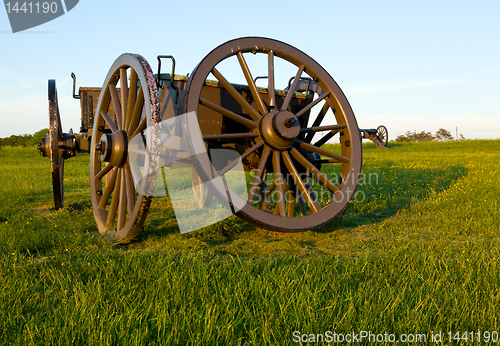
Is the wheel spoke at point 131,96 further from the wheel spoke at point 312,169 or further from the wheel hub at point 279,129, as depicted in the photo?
the wheel spoke at point 312,169

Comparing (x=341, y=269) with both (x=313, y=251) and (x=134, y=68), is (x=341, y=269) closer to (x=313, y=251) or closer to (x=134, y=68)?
(x=313, y=251)

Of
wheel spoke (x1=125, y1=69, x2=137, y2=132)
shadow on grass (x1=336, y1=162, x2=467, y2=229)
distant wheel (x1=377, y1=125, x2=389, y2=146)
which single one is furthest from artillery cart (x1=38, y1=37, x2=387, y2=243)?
distant wheel (x1=377, y1=125, x2=389, y2=146)

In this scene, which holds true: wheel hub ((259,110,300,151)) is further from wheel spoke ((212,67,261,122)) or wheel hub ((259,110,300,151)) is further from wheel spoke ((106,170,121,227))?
wheel spoke ((106,170,121,227))

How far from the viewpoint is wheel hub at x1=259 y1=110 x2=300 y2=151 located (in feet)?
10.0

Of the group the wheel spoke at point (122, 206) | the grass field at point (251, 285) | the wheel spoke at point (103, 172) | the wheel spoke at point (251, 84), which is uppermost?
the wheel spoke at point (251, 84)

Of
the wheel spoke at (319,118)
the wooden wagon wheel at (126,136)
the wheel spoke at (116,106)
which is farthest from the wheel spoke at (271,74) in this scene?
the wheel spoke at (116,106)

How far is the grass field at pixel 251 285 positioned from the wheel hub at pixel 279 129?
97 cm

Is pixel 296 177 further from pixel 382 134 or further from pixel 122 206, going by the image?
pixel 382 134

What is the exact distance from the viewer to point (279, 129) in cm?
304

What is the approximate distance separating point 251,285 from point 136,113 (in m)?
1.86

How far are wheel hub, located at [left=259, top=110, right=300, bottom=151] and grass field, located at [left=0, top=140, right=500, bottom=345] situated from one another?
970 millimetres

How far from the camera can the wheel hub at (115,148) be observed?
321 centimetres

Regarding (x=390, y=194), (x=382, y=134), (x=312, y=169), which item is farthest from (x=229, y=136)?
(x=382, y=134)

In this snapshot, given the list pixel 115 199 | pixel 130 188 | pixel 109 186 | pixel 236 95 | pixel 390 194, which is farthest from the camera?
pixel 390 194
